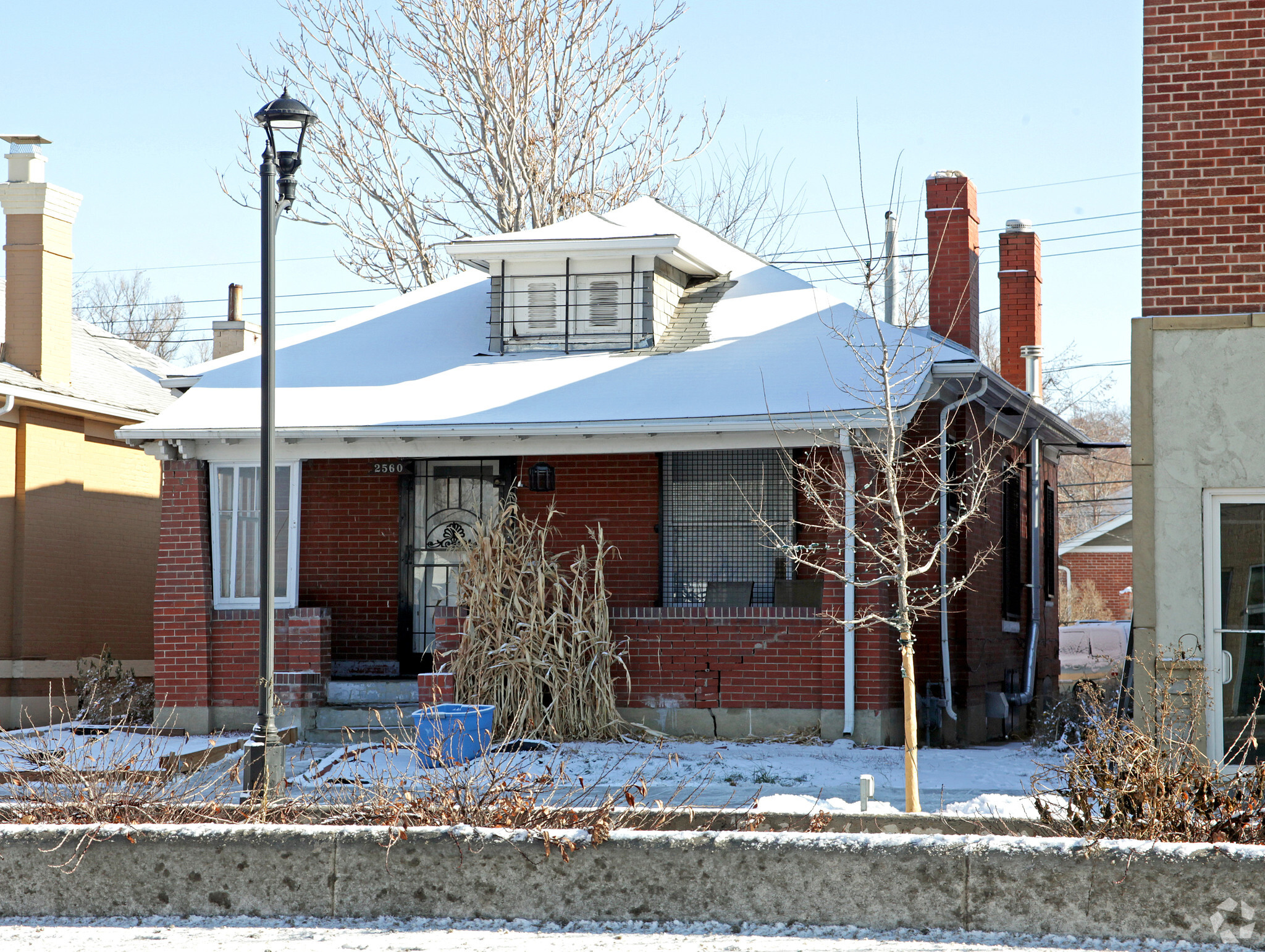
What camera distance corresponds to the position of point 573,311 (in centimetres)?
1531

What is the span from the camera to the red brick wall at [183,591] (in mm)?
13766

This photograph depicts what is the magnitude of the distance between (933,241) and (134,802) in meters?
11.7

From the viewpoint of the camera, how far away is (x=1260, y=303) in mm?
8992

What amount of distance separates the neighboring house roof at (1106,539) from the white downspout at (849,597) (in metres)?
32.9

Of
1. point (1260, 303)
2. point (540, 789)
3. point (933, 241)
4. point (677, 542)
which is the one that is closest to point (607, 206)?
point (933, 241)

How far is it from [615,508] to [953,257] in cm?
509

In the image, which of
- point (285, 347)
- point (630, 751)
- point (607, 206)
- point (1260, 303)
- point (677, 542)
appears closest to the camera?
point (1260, 303)

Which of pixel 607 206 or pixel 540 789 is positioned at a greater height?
pixel 607 206

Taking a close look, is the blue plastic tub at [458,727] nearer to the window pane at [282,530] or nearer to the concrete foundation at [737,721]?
the concrete foundation at [737,721]

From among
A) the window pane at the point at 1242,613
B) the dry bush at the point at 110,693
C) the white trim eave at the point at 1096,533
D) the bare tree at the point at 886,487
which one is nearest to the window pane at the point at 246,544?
the dry bush at the point at 110,693

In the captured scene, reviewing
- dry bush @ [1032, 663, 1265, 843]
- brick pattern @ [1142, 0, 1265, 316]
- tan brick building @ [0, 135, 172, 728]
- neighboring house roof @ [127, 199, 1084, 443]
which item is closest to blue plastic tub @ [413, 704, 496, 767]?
neighboring house roof @ [127, 199, 1084, 443]

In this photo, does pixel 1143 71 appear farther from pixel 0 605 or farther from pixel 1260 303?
pixel 0 605

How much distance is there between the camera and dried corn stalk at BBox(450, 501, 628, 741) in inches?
481

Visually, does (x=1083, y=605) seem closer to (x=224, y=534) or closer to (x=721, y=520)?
(x=721, y=520)
